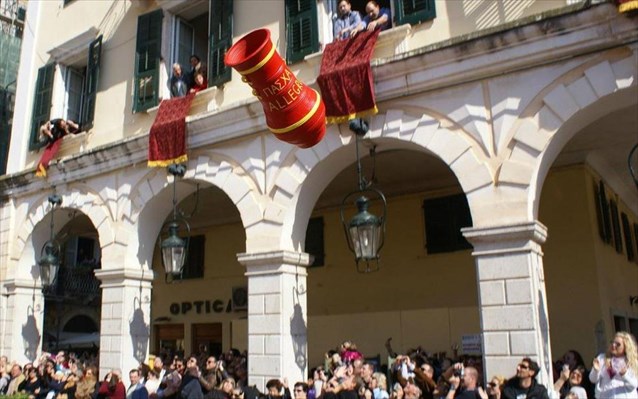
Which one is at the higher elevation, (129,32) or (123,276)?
(129,32)

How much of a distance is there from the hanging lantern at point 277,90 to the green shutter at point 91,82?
7099 mm

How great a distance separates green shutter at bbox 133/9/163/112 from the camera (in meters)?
12.0

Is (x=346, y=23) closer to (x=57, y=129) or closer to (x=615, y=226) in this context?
(x=615, y=226)

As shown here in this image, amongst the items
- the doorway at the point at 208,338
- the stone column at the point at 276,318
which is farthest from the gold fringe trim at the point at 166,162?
the doorway at the point at 208,338

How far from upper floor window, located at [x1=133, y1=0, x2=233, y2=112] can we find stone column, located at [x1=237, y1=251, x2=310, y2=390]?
12.5 feet

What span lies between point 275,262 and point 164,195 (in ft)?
9.92

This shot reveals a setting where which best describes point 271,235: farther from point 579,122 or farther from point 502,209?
point 579,122

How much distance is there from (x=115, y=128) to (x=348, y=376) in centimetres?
757

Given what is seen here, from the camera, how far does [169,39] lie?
12.3m

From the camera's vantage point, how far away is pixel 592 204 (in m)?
10.9

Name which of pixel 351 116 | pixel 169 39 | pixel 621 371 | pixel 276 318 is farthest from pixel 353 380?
pixel 169 39

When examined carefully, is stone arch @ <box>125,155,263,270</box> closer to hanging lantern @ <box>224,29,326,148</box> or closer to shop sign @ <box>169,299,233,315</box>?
hanging lantern @ <box>224,29,326,148</box>

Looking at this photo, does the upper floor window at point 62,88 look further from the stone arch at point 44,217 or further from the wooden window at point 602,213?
the wooden window at point 602,213

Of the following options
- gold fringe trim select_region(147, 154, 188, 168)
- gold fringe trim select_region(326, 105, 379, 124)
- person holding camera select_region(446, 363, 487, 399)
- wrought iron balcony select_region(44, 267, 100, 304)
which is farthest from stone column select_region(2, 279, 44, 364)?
person holding camera select_region(446, 363, 487, 399)
